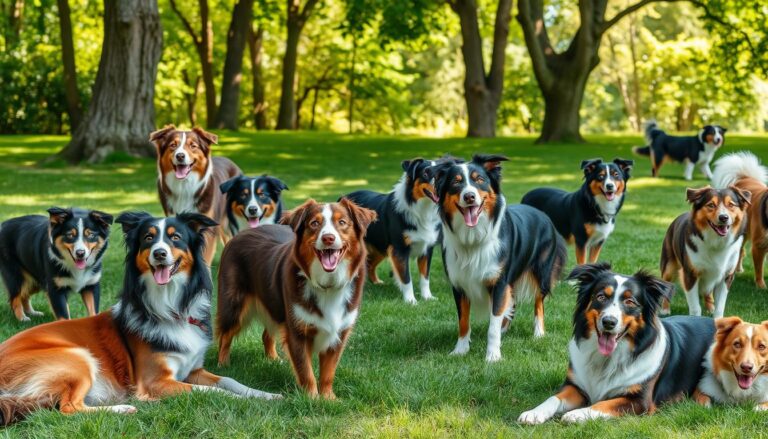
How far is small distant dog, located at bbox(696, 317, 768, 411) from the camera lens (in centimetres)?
534

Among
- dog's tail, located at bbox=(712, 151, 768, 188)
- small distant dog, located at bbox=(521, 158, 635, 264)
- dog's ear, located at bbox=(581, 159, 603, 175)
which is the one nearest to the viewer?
dog's tail, located at bbox=(712, 151, 768, 188)

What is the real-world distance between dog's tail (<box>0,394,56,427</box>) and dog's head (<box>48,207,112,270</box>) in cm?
211

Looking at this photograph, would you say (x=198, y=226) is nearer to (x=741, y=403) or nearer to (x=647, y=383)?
(x=647, y=383)

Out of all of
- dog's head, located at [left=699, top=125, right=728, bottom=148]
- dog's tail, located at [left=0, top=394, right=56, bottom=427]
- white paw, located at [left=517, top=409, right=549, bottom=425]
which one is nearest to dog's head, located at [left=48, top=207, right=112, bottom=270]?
dog's tail, located at [left=0, top=394, right=56, bottom=427]

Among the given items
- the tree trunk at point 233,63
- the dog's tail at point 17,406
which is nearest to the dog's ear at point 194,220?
the dog's tail at point 17,406

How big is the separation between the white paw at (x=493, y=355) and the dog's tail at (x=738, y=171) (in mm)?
4632

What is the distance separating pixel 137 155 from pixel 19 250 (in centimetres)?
1298

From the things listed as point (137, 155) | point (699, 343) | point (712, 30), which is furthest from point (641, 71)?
point (699, 343)

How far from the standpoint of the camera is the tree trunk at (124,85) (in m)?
19.1

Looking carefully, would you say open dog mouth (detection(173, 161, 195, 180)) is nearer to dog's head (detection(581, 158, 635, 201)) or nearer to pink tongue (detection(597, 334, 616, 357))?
dog's head (detection(581, 158, 635, 201))

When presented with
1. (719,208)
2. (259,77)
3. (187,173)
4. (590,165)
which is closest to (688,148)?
(590,165)

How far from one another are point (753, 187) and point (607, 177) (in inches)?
67.0

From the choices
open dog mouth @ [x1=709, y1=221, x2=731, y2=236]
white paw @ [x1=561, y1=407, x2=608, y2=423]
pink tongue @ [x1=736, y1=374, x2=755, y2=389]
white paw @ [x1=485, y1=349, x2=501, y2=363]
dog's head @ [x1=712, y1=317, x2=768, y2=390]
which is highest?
open dog mouth @ [x1=709, y1=221, x2=731, y2=236]

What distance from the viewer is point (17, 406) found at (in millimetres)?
5156
